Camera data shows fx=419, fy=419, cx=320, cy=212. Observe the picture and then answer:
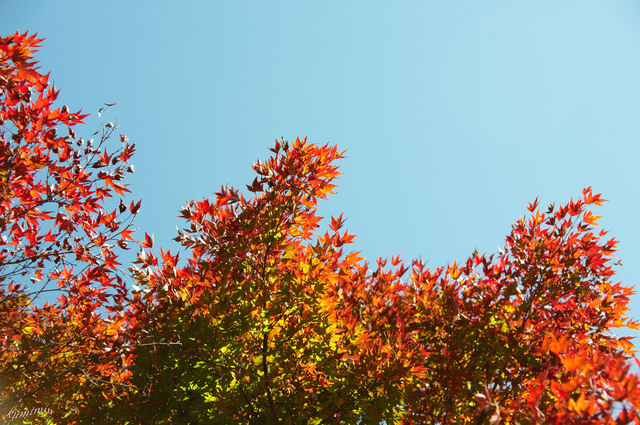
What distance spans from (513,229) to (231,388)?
3953 mm

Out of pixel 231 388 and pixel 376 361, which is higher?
pixel 376 361

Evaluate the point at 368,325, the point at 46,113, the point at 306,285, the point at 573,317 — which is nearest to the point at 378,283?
the point at 368,325

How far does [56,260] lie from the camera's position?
4215 millimetres

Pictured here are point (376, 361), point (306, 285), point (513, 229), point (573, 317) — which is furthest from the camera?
point (513, 229)

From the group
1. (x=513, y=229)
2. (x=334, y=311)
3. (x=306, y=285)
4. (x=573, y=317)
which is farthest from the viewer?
(x=513, y=229)

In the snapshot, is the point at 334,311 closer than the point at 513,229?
Yes

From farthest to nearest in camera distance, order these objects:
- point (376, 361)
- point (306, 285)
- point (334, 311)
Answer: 1. point (334, 311)
2. point (306, 285)
3. point (376, 361)

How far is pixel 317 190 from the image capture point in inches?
177

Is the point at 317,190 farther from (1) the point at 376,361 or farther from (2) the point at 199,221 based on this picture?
(1) the point at 376,361

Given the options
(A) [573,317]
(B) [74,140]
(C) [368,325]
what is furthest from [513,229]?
(B) [74,140]

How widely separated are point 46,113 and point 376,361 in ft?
12.3

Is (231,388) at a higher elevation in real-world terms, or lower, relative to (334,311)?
lower

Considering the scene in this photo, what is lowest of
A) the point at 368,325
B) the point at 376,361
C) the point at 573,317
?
the point at 376,361

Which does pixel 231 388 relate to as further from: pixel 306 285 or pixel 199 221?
pixel 199 221
